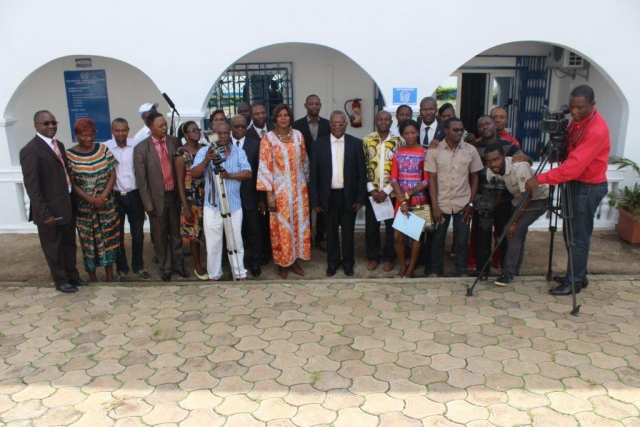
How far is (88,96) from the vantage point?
873cm

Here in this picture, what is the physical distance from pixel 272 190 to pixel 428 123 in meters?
1.79

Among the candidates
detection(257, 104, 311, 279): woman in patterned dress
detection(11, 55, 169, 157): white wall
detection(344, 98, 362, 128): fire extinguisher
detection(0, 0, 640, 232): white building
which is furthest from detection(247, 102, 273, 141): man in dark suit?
detection(11, 55, 169, 157): white wall

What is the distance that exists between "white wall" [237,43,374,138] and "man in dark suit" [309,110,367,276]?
3858mm

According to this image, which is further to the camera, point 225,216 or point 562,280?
point 225,216

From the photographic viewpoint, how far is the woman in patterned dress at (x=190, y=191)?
198 inches

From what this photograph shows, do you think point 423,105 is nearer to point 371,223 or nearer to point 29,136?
point 371,223

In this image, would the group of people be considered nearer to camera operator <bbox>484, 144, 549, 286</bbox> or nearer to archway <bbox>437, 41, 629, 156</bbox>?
camera operator <bbox>484, 144, 549, 286</bbox>

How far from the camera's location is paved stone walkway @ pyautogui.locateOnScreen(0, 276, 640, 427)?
3152 millimetres

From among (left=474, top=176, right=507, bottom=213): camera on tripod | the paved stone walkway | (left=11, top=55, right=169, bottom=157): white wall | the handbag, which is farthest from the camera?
(left=11, top=55, right=169, bottom=157): white wall

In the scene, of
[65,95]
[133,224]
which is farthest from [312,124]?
[65,95]

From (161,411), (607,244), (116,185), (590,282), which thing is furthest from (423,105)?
(161,411)

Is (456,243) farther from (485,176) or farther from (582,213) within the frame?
(582,213)

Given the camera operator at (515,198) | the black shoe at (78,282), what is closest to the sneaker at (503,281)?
the camera operator at (515,198)

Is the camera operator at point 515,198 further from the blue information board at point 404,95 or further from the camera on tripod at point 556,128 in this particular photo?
the blue information board at point 404,95
